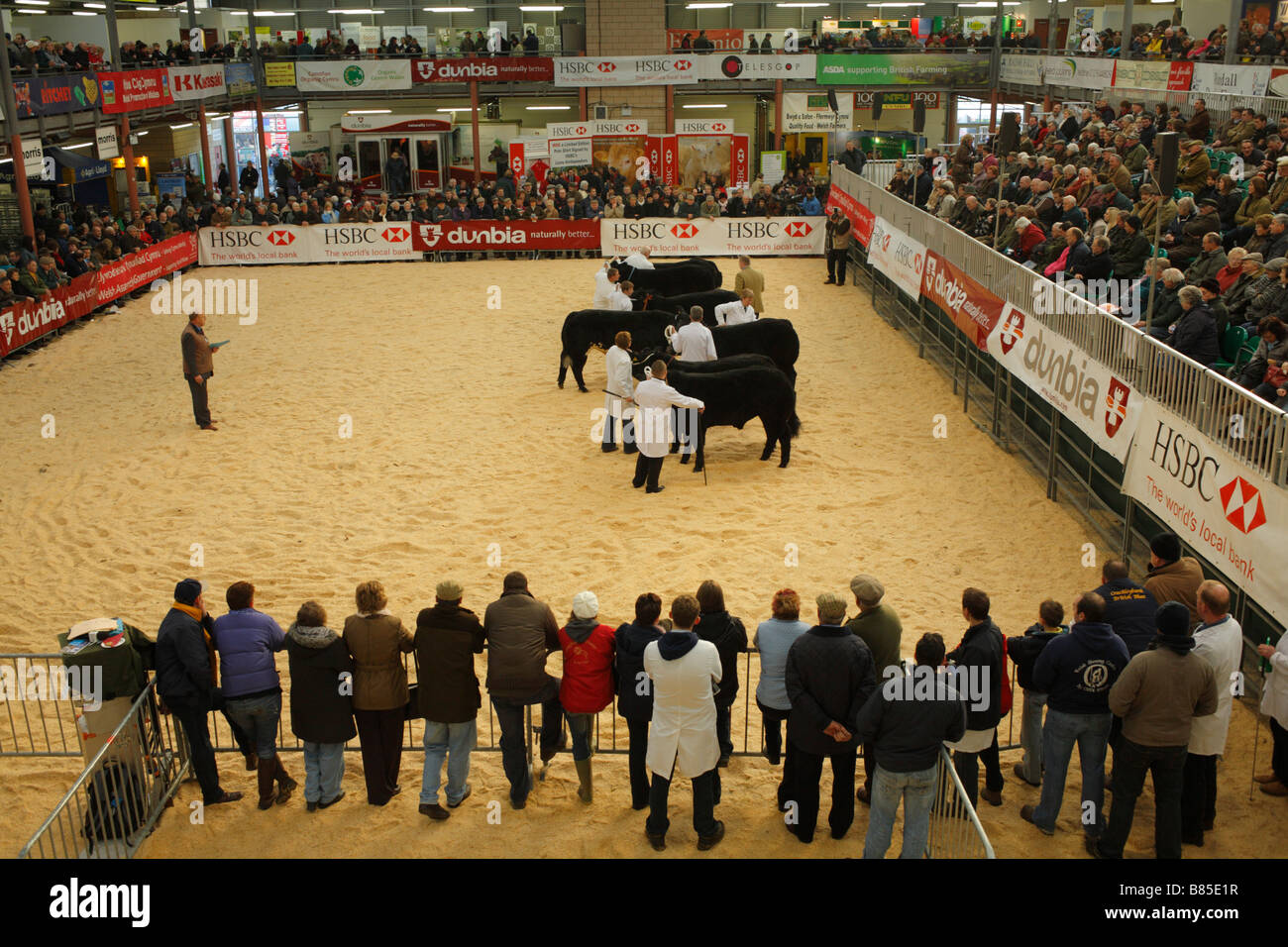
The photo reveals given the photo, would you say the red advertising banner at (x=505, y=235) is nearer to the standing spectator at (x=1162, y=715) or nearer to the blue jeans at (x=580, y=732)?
the blue jeans at (x=580, y=732)

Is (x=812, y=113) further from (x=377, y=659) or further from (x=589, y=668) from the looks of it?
(x=377, y=659)

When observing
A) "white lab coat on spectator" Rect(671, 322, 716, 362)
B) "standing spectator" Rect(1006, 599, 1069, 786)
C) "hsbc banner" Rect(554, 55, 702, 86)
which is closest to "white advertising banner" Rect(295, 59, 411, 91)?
"hsbc banner" Rect(554, 55, 702, 86)

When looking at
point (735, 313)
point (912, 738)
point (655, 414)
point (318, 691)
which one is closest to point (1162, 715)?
point (912, 738)

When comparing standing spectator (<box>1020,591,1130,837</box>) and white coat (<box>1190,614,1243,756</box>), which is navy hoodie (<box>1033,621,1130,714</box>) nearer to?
standing spectator (<box>1020,591,1130,837</box>)

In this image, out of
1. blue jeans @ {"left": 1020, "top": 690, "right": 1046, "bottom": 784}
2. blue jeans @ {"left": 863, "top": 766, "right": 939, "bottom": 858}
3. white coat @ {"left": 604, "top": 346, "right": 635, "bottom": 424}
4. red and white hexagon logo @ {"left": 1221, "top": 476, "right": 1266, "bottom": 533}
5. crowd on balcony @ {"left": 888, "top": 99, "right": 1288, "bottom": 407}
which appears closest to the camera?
blue jeans @ {"left": 863, "top": 766, "right": 939, "bottom": 858}

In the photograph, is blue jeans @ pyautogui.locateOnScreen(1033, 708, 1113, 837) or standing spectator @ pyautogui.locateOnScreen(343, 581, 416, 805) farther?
standing spectator @ pyautogui.locateOnScreen(343, 581, 416, 805)

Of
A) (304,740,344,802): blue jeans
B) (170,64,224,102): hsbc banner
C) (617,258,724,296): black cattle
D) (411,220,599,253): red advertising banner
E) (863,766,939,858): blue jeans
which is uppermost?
(170,64,224,102): hsbc banner

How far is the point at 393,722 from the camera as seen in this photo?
7414mm

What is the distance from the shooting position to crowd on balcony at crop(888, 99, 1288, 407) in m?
11.1

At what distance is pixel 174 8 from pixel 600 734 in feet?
120

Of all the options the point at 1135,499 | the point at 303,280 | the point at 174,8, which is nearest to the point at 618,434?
the point at 1135,499

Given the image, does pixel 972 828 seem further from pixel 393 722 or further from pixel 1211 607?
pixel 393 722

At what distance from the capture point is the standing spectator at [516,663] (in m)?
7.32

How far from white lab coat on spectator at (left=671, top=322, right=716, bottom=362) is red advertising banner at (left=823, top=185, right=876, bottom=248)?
28.0 feet
